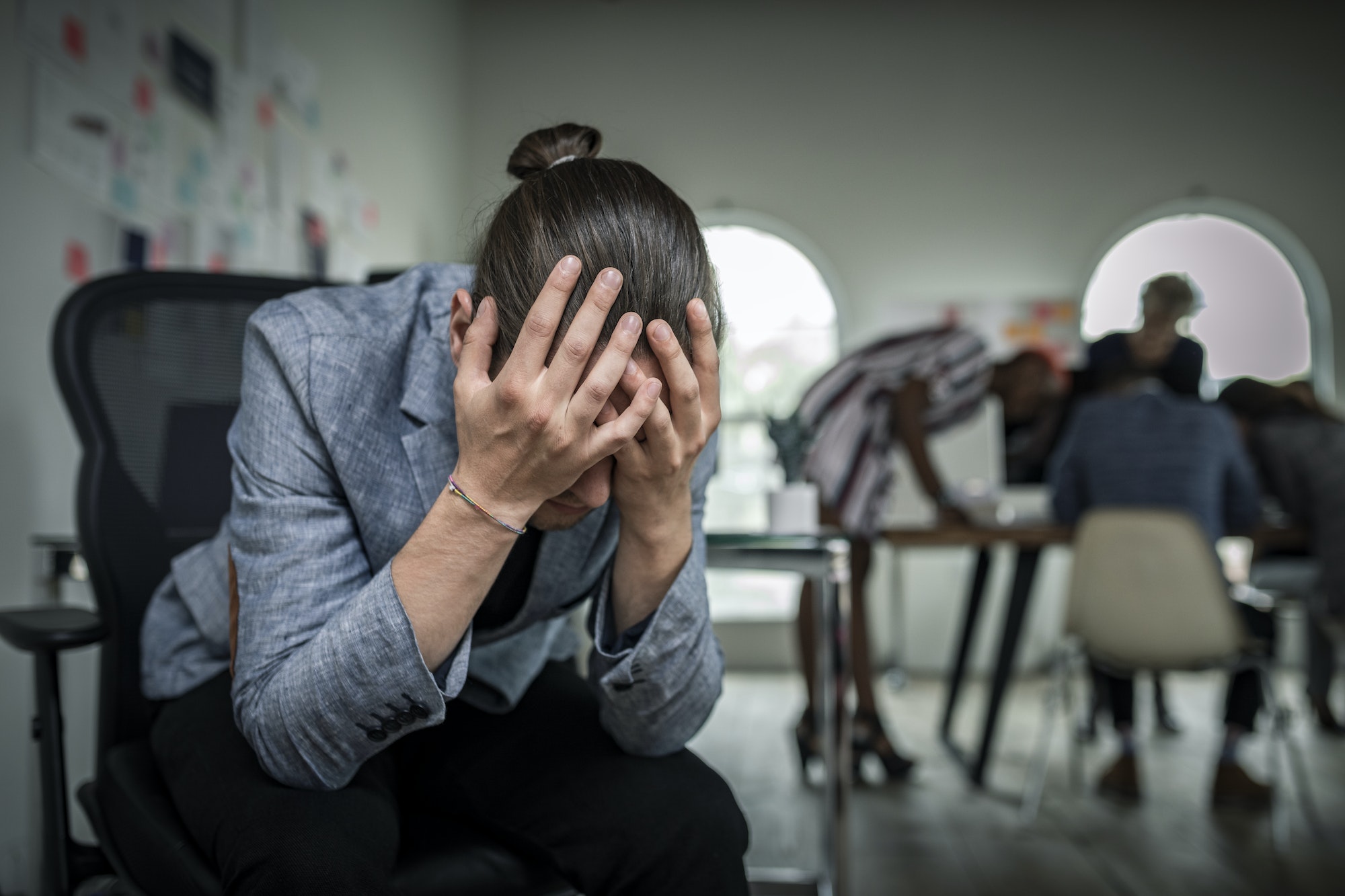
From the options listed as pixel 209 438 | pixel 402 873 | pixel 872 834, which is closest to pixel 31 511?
pixel 209 438

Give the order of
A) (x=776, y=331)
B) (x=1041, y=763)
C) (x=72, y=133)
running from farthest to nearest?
(x=776, y=331) → (x=1041, y=763) → (x=72, y=133)

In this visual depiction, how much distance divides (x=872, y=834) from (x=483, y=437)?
1864 millimetres

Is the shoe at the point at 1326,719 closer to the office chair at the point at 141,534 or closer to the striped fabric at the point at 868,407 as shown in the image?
the striped fabric at the point at 868,407

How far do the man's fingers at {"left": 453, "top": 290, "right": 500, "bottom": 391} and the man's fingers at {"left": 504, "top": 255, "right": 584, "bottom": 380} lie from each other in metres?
0.05

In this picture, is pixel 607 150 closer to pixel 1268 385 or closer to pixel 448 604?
pixel 448 604

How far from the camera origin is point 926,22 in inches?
208

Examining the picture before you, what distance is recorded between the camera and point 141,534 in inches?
42.1

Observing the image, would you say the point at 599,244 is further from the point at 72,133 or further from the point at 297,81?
the point at 297,81

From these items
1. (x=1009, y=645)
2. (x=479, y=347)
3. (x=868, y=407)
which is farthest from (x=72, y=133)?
(x=1009, y=645)

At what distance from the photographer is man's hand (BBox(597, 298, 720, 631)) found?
700mm

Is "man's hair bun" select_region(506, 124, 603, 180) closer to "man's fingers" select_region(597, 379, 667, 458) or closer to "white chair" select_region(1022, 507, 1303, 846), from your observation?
"man's fingers" select_region(597, 379, 667, 458)

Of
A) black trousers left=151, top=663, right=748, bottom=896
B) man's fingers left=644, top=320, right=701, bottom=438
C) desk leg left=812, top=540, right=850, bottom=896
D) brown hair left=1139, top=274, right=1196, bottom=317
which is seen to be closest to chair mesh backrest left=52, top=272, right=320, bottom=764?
black trousers left=151, top=663, right=748, bottom=896

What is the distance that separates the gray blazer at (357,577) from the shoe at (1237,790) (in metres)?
2.24

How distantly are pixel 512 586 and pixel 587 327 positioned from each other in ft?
1.00
